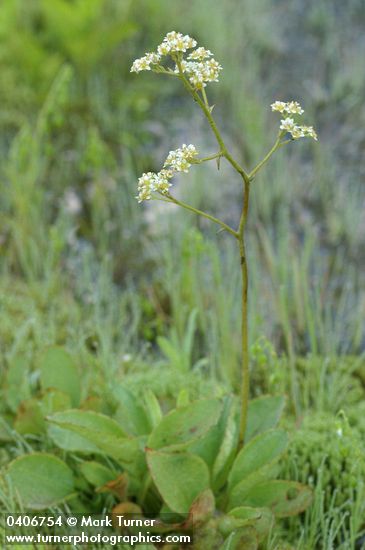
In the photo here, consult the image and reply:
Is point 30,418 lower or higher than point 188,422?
higher

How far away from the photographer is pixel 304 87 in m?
3.83

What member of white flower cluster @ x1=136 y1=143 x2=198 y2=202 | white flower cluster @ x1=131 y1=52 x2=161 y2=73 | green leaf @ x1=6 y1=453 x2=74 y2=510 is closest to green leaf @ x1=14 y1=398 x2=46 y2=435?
green leaf @ x1=6 y1=453 x2=74 y2=510

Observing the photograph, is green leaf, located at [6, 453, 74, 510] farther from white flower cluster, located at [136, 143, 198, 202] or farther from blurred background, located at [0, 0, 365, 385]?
white flower cluster, located at [136, 143, 198, 202]

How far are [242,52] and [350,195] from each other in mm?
1640

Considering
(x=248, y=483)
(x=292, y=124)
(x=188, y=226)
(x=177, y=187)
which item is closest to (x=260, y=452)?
(x=248, y=483)

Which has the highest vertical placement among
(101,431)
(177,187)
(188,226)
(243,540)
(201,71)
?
(177,187)

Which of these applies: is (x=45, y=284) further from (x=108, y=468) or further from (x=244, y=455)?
(x=244, y=455)

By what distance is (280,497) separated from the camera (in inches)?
Answer: 58.1

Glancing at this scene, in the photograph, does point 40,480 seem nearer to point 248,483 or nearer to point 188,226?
point 248,483

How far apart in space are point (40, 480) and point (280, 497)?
0.58m

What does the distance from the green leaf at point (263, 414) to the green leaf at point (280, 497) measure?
163 mm

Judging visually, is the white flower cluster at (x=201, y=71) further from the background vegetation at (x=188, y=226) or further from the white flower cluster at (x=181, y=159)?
the background vegetation at (x=188, y=226)

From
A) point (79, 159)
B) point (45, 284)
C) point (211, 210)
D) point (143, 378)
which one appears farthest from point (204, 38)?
point (143, 378)

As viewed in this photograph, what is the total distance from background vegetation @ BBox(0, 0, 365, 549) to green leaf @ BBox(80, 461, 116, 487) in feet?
0.65
